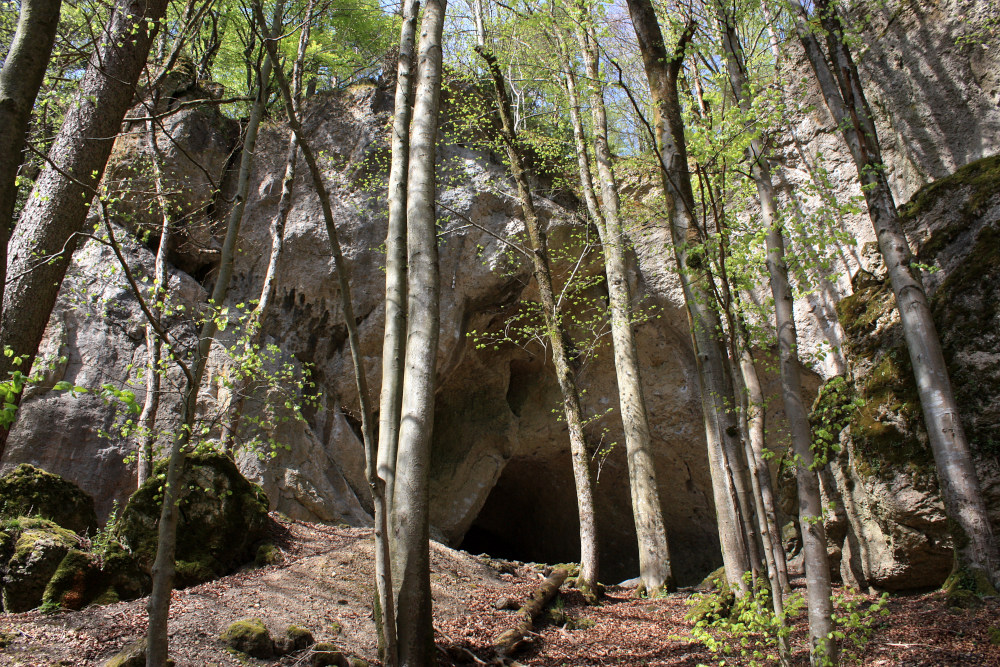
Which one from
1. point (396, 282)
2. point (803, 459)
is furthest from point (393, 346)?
point (803, 459)

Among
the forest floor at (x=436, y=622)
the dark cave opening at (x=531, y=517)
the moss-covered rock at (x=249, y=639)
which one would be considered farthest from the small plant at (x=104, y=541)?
the dark cave opening at (x=531, y=517)

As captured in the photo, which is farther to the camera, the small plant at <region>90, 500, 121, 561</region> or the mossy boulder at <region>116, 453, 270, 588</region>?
the mossy boulder at <region>116, 453, 270, 588</region>

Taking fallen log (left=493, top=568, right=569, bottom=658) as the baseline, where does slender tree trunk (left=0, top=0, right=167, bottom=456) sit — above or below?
above

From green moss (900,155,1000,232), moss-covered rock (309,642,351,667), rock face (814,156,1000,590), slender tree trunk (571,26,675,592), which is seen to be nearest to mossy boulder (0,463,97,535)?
moss-covered rock (309,642,351,667)

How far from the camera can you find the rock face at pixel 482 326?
27.4ft

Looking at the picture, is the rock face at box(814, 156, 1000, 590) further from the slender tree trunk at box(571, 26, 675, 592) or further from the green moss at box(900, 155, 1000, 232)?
the slender tree trunk at box(571, 26, 675, 592)

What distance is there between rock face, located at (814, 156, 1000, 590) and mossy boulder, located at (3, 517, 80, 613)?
6.91 meters

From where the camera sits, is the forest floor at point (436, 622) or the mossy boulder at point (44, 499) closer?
the forest floor at point (436, 622)

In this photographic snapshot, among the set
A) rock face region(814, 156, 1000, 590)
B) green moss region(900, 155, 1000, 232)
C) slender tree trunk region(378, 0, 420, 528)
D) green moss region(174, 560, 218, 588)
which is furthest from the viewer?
green moss region(900, 155, 1000, 232)

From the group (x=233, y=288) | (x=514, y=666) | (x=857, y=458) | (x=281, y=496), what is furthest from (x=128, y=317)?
(x=857, y=458)

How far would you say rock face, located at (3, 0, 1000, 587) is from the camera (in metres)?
8.35

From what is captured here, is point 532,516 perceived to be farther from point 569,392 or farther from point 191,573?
point 191,573

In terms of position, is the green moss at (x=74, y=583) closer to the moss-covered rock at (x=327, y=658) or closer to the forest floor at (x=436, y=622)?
the forest floor at (x=436, y=622)

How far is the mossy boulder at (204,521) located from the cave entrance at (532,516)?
353 inches
